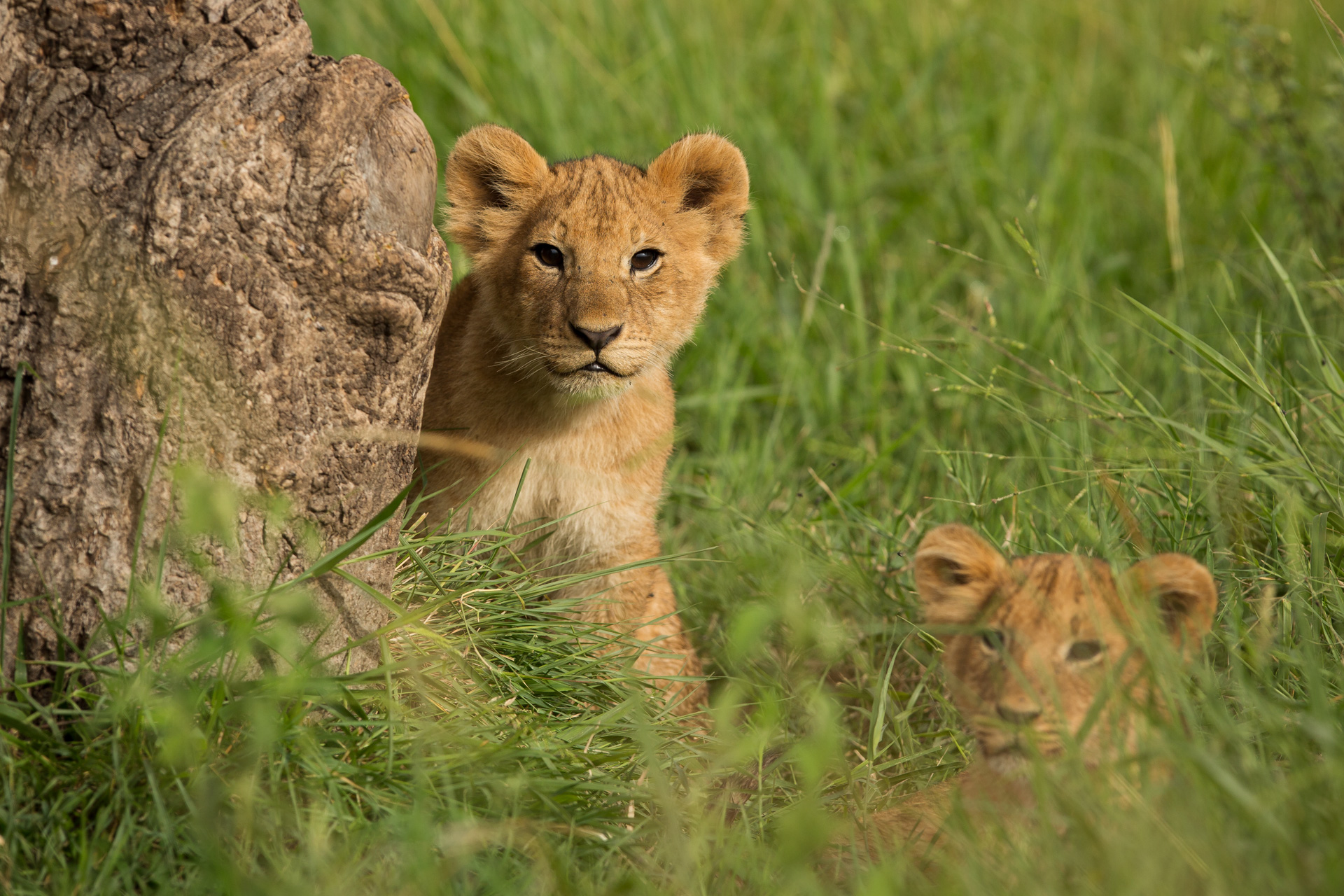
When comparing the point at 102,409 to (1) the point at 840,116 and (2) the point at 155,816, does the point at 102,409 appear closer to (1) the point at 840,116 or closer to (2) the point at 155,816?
(2) the point at 155,816

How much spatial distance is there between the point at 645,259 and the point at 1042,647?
220cm

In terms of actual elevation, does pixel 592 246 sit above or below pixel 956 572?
above

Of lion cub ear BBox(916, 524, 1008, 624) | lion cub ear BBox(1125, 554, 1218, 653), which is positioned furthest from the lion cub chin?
lion cub ear BBox(1125, 554, 1218, 653)

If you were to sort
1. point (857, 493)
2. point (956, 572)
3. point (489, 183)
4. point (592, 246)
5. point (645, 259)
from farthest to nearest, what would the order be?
point (857, 493), point (489, 183), point (645, 259), point (592, 246), point (956, 572)

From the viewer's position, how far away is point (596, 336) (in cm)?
388

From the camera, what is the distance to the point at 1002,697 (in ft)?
8.65

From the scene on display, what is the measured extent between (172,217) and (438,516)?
4.68 ft

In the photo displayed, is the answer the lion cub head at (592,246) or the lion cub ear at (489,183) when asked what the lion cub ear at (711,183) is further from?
the lion cub ear at (489,183)

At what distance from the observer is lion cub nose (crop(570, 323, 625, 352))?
388 cm

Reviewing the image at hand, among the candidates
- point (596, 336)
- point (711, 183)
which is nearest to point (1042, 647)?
point (596, 336)

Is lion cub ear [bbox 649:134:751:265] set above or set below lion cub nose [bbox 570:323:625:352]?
above

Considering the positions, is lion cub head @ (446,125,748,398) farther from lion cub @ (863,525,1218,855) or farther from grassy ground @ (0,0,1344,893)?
lion cub @ (863,525,1218,855)

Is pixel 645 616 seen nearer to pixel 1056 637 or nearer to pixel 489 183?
pixel 489 183

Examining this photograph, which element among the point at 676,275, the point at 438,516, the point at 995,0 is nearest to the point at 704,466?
the point at 676,275
